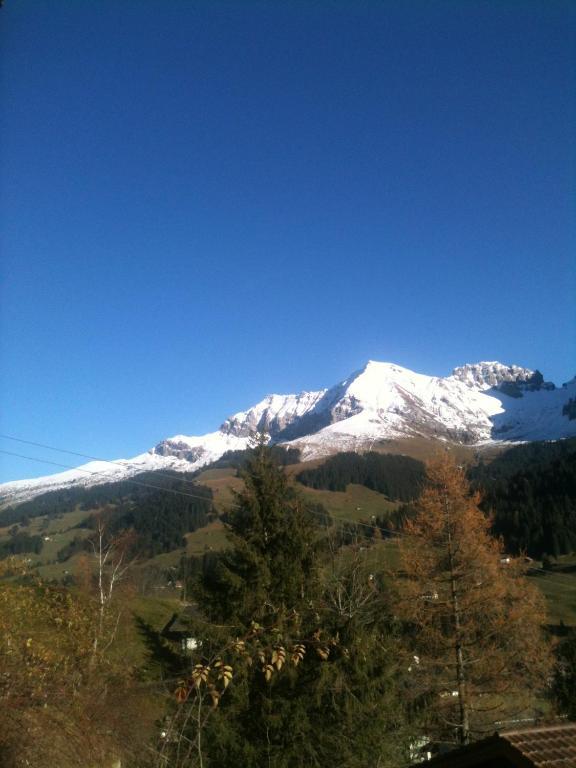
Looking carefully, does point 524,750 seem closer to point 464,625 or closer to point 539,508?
point 464,625

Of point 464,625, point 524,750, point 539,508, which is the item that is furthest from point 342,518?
point 539,508

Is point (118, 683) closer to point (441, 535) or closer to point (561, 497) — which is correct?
point (441, 535)

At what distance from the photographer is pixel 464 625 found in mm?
18344

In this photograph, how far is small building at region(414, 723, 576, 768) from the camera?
6.91 meters

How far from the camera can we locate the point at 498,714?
17672 millimetres

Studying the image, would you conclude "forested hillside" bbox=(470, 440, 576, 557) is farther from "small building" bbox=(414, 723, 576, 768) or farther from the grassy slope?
"small building" bbox=(414, 723, 576, 768)

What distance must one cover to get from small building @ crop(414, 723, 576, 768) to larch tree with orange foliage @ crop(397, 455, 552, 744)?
10346 mm

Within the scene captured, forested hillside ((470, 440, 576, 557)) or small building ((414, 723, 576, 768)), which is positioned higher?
small building ((414, 723, 576, 768))

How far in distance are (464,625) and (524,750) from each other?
12.1m

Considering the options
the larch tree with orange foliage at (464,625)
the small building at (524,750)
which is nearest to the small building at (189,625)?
the small building at (524,750)

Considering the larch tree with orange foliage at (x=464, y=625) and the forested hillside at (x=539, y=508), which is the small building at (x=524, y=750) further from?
the forested hillside at (x=539, y=508)

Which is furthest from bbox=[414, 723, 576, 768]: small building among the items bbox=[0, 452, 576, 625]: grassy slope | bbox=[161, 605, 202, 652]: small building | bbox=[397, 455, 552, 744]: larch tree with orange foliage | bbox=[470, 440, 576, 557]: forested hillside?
bbox=[470, 440, 576, 557]: forested hillside

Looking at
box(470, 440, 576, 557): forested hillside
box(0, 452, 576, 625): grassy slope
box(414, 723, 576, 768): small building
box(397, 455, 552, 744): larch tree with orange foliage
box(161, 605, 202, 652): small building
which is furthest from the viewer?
box(470, 440, 576, 557): forested hillside

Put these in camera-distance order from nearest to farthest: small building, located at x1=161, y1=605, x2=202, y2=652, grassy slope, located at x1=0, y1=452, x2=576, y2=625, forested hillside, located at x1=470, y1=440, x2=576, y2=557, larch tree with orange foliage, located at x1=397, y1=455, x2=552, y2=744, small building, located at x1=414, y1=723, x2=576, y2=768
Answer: small building, located at x1=414, y1=723, x2=576, y2=768 < small building, located at x1=161, y1=605, x2=202, y2=652 < larch tree with orange foliage, located at x1=397, y1=455, x2=552, y2=744 < grassy slope, located at x1=0, y1=452, x2=576, y2=625 < forested hillside, located at x1=470, y1=440, x2=576, y2=557
